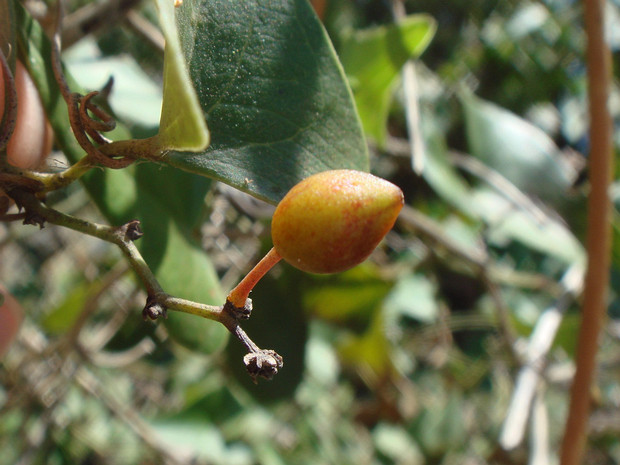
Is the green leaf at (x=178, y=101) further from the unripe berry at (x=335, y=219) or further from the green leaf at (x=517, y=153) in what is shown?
the green leaf at (x=517, y=153)

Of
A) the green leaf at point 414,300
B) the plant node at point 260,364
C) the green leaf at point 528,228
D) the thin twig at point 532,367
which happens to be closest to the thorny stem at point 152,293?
the plant node at point 260,364

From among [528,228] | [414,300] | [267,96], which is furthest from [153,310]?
[414,300]

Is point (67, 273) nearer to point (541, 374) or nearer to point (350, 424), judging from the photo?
point (350, 424)

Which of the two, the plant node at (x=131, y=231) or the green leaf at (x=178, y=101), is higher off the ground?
the green leaf at (x=178, y=101)

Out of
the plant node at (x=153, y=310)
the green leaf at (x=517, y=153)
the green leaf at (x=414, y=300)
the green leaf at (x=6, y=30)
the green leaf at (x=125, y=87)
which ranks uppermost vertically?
the green leaf at (x=6, y=30)

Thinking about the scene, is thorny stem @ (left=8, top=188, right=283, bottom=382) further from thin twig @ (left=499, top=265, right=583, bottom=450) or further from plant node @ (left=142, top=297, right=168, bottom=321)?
thin twig @ (left=499, top=265, right=583, bottom=450)

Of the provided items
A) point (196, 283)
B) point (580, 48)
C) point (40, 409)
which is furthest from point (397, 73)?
point (580, 48)

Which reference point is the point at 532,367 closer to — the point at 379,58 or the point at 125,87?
the point at 379,58

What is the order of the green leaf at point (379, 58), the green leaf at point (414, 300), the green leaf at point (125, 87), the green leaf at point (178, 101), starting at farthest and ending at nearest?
the green leaf at point (414, 300) < the green leaf at point (379, 58) < the green leaf at point (125, 87) < the green leaf at point (178, 101)
